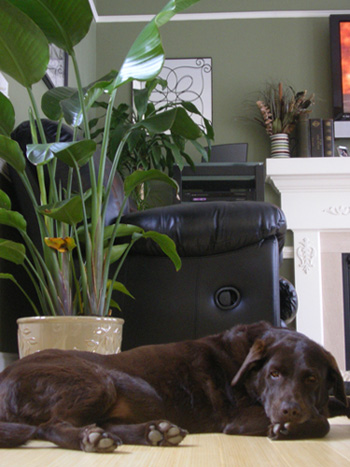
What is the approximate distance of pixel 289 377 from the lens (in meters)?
0.97

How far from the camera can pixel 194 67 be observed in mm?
4340

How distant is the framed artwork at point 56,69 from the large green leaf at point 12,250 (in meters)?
1.74

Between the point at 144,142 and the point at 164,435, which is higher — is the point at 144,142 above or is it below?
above

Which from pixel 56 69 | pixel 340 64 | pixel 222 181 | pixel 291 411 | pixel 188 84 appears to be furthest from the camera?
pixel 188 84

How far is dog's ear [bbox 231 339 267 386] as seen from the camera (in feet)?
3.32

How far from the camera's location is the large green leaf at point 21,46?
1.53 meters

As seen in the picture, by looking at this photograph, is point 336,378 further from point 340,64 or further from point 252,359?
point 340,64

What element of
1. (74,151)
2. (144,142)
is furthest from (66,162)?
(144,142)

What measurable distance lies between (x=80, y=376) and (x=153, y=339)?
0.82m

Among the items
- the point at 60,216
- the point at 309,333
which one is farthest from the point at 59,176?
the point at 309,333

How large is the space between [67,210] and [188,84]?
3.01 m

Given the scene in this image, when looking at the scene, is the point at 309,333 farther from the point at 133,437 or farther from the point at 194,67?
the point at 133,437

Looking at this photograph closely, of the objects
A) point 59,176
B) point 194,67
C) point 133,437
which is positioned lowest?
point 133,437

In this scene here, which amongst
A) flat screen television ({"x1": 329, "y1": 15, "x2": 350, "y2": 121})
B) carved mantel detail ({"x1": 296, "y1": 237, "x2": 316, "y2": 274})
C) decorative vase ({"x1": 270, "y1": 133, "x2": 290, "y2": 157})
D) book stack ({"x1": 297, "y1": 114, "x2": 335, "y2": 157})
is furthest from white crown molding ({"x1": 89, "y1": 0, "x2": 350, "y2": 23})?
carved mantel detail ({"x1": 296, "y1": 237, "x2": 316, "y2": 274})
